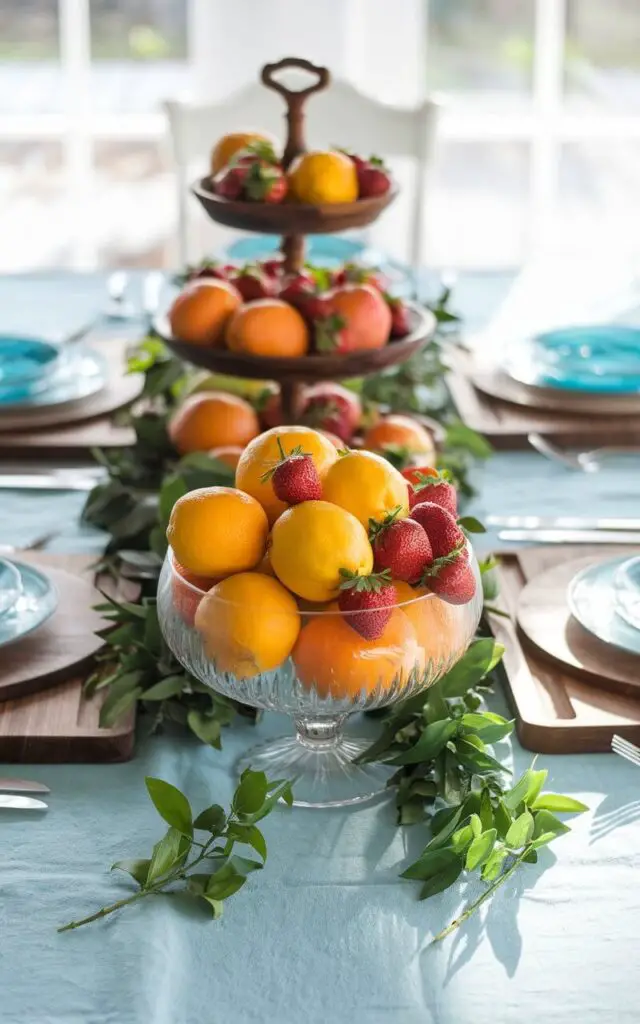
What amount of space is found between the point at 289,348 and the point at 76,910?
617 millimetres

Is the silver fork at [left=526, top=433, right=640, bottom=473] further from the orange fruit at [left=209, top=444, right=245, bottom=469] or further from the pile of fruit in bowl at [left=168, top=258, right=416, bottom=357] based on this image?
the orange fruit at [left=209, top=444, right=245, bottom=469]

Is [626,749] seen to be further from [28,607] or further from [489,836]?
[28,607]

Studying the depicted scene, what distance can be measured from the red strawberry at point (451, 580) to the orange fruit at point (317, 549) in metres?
0.04

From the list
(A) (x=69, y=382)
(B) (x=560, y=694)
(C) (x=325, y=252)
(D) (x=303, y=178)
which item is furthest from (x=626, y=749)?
(C) (x=325, y=252)

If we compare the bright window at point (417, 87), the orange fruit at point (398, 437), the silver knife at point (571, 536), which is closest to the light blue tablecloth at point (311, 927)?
the silver knife at point (571, 536)

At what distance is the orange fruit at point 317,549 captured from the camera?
814 millimetres

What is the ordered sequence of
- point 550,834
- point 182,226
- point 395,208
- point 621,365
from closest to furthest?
1. point 550,834
2. point 621,365
3. point 182,226
4. point 395,208

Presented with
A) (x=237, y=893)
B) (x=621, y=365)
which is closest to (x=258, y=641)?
(x=237, y=893)

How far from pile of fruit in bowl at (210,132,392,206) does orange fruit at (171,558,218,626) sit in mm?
515

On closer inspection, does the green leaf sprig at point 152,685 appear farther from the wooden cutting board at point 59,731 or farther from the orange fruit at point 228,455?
the orange fruit at point 228,455

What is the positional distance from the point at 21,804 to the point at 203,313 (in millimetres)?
562

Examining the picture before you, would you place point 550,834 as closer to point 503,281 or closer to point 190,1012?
point 190,1012

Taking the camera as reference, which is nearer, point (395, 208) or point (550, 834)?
point (550, 834)

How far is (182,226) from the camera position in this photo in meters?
2.45
